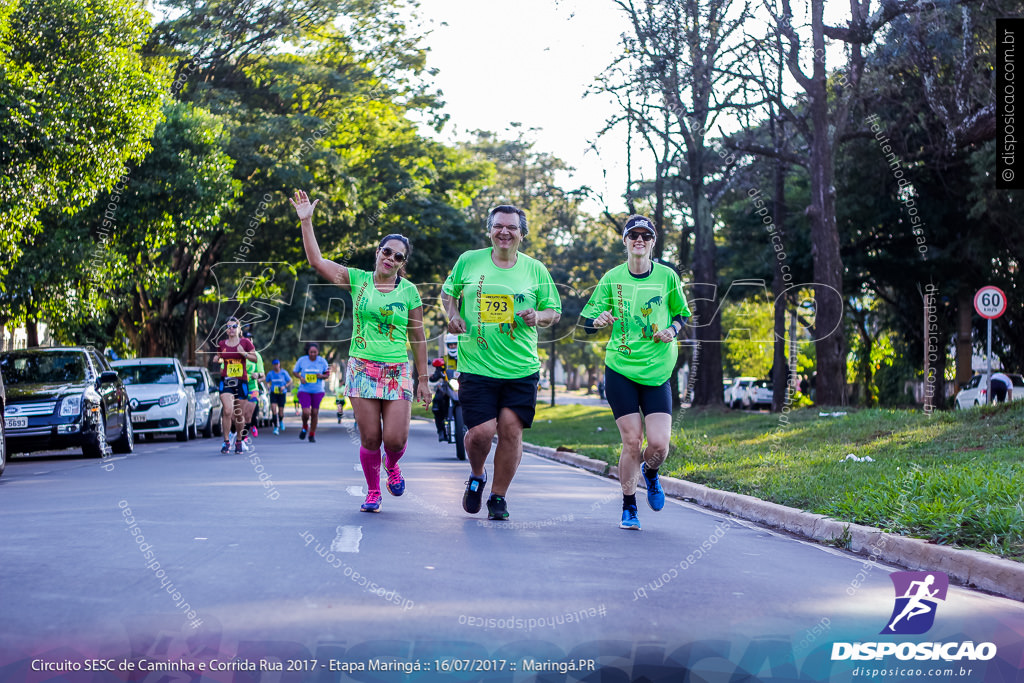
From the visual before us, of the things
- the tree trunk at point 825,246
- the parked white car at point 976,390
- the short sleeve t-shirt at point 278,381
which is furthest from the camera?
the parked white car at point 976,390

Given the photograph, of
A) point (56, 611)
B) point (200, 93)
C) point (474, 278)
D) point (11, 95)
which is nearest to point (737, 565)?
point (474, 278)

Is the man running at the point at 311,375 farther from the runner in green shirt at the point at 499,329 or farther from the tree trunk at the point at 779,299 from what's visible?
the tree trunk at the point at 779,299

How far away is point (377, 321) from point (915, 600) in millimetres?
4197

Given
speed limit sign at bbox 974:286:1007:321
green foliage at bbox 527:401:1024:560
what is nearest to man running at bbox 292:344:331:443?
green foliage at bbox 527:401:1024:560

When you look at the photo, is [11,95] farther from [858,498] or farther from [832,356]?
[832,356]

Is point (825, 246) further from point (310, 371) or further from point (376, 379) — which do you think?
point (376, 379)

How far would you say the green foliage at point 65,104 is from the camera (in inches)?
642

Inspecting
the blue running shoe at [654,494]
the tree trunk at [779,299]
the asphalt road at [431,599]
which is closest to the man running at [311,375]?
the asphalt road at [431,599]

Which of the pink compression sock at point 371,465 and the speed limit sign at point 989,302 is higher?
the speed limit sign at point 989,302

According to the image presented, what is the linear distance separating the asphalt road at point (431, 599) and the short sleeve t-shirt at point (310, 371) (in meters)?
10.5

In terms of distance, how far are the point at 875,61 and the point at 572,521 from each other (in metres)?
21.2

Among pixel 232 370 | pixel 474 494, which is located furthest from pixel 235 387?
pixel 474 494

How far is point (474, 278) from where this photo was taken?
7.93 m

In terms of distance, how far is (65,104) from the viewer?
17.3m
